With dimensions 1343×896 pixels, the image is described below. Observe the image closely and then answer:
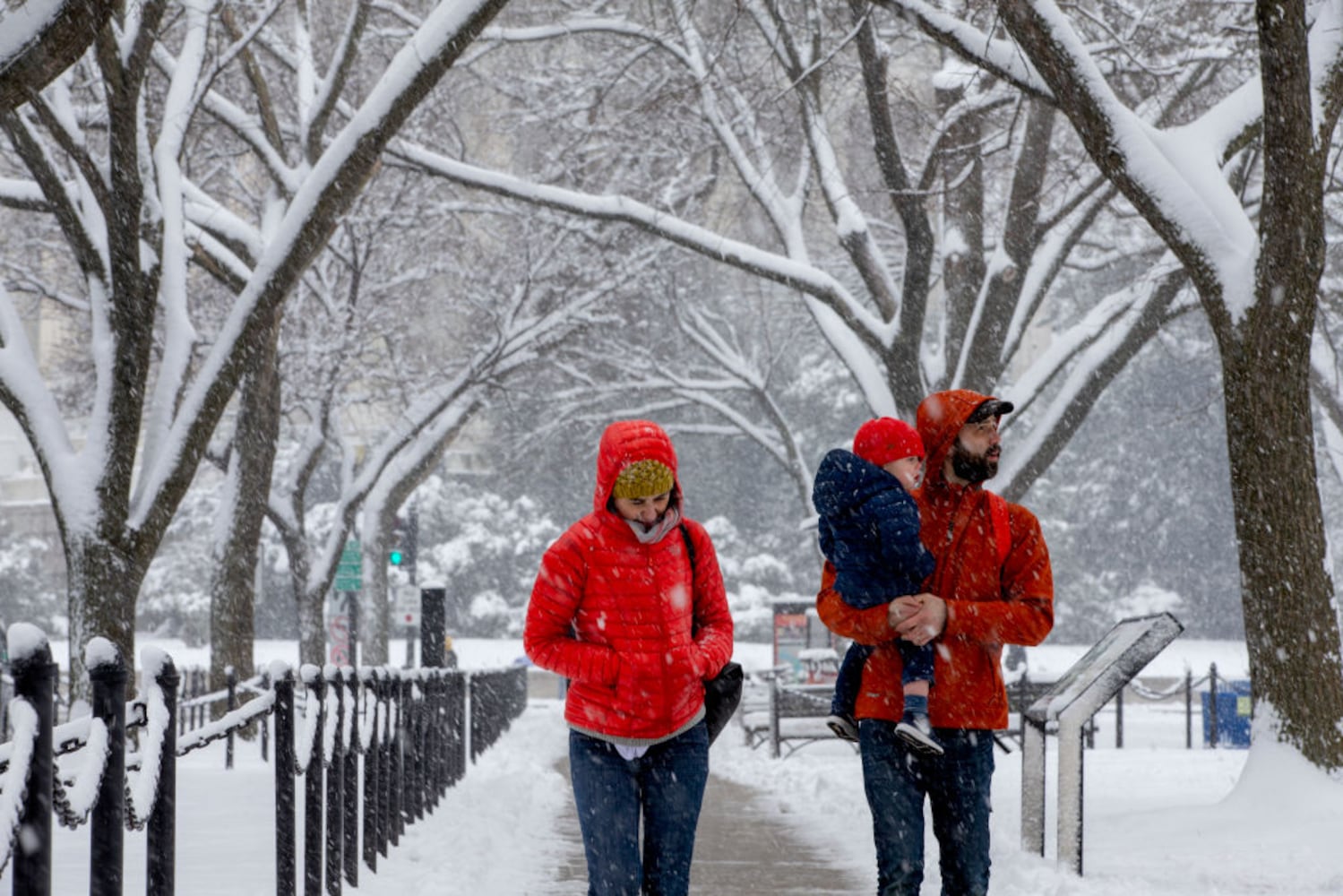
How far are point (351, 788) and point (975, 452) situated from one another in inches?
167

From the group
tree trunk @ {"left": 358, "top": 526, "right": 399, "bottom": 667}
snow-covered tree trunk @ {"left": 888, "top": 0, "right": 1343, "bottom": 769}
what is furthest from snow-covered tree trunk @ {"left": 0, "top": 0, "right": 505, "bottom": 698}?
tree trunk @ {"left": 358, "top": 526, "right": 399, "bottom": 667}

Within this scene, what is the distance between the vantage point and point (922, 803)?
504cm

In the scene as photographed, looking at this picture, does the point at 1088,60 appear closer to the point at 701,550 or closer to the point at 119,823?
the point at 701,550

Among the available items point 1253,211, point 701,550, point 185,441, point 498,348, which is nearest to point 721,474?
point 498,348

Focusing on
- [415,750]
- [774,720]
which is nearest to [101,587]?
[415,750]

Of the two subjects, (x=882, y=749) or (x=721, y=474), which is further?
(x=721, y=474)

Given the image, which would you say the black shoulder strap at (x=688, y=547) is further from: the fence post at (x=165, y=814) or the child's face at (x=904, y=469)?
the fence post at (x=165, y=814)

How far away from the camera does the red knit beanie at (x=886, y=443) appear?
195 inches

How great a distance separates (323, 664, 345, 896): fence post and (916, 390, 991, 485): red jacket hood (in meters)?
3.18

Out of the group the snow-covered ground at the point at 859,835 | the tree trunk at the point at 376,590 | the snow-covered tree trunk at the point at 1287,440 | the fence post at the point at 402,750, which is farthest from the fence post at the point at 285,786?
the tree trunk at the point at 376,590

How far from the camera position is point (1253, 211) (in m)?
17.9

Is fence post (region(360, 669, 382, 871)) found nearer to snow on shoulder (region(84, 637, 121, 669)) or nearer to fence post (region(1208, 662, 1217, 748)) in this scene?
snow on shoulder (region(84, 637, 121, 669))

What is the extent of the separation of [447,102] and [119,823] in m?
20.7

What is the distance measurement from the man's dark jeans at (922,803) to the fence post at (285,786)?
254cm
